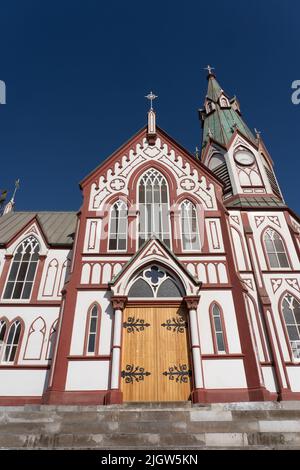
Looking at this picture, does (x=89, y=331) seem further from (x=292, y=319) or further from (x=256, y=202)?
(x=256, y=202)

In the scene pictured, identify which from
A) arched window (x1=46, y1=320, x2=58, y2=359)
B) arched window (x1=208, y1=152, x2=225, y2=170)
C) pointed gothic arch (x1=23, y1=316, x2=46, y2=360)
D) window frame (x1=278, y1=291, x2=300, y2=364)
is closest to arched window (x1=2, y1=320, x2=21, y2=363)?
pointed gothic arch (x1=23, y1=316, x2=46, y2=360)

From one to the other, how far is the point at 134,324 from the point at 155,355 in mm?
1506

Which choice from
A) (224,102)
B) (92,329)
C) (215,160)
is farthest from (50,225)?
(224,102)

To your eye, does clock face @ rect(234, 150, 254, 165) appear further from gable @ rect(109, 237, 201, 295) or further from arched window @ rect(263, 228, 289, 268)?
gable @ rect(109, 237, 201, 295)

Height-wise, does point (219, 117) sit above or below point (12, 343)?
above

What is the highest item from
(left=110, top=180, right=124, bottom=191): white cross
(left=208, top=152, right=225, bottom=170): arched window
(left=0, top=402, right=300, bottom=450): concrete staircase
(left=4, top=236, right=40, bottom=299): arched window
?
(left=208, top=152, right=225, bottom=170): arched window

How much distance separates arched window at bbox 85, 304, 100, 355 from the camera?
1258 centimetres

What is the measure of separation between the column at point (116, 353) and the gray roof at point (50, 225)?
5728 millimetres

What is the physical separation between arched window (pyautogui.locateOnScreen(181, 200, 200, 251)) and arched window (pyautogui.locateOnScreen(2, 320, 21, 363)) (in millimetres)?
8808

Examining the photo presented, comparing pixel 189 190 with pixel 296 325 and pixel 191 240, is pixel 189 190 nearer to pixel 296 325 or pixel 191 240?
pixel 191 240

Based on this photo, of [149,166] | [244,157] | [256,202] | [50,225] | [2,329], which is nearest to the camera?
[2,329]

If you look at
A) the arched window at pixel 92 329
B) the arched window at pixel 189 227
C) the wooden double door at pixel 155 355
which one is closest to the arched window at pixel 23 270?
the arched window at pixel 92 329

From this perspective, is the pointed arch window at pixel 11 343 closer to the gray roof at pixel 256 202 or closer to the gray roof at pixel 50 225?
the gray roof at pixel 50 225

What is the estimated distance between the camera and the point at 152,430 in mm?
7793
